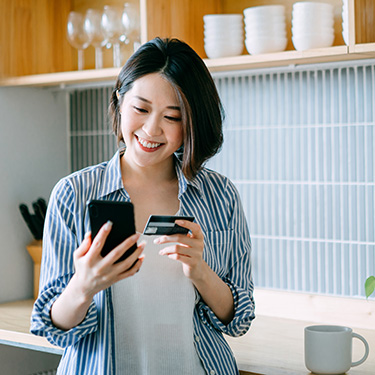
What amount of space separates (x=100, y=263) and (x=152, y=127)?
0.29 meters

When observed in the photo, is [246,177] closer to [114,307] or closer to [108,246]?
[114,307]

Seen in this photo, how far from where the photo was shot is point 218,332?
134cm

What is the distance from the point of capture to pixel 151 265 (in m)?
1.26

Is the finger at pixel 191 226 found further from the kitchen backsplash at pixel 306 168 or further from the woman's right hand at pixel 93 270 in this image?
the kitchen backsplash at pixel 306 168

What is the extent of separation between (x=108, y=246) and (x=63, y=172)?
1328 mm

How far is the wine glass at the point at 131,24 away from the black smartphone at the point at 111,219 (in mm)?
976

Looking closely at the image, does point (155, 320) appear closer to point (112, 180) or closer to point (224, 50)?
point (112, 180)

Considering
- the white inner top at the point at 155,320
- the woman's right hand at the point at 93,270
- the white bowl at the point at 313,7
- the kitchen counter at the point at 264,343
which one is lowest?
the kitchen counter at the point at 264,343

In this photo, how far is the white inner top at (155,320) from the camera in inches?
48.8

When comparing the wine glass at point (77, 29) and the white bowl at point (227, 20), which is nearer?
the white bowl at point (227, 20)

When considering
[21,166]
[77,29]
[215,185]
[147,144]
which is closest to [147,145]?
[147,144]

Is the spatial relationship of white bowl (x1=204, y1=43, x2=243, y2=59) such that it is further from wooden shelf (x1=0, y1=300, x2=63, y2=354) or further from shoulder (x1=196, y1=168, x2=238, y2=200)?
wooden shelf (x1=0, y1=300, x2=63, y2=354)

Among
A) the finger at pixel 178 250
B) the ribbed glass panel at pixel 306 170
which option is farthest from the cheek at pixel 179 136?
the ribbed glass panel at pixel 306 170

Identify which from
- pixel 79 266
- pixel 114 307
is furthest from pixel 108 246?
pixel 114 307
